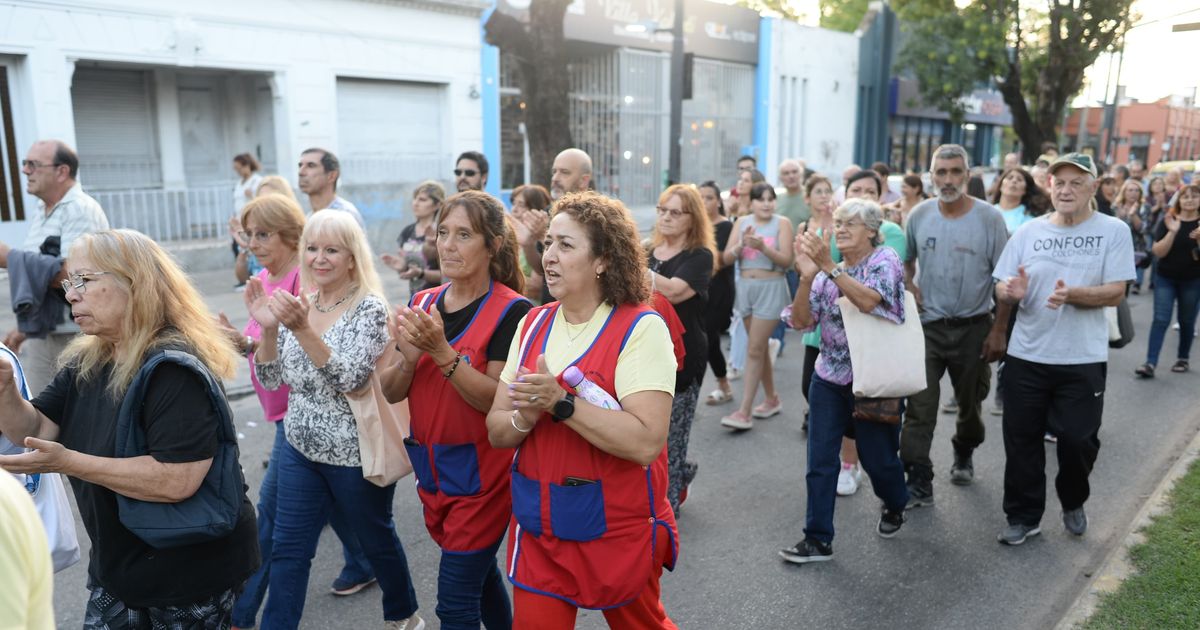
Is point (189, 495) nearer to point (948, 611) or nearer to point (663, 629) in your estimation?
point (663, 629)

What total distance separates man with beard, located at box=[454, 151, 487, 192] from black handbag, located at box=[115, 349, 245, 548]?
3912 millimetres

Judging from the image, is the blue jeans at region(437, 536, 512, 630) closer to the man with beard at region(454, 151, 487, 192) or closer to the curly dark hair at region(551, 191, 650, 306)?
the curly dark hair at region(551, 191, 650, 306)

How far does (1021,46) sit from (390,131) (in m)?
17.7

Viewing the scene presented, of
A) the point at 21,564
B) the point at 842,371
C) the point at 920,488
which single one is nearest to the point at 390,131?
the point at 920,488

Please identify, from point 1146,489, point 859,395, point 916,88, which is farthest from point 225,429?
point 916,88

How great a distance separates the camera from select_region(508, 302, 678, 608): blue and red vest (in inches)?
99.9

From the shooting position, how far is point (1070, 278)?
4.50m

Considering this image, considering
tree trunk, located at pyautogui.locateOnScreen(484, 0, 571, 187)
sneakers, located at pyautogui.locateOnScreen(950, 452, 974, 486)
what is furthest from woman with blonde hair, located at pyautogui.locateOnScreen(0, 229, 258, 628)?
tree trunk, located at pyautogui.locateOnScreen(484, 0, 571, 187)

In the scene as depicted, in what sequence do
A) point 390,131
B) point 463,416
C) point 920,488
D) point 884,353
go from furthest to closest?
1. point 390,131
2. point 920,488
3. point 884,353
4. point 463,416

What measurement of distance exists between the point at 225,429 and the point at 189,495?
0.70 feet

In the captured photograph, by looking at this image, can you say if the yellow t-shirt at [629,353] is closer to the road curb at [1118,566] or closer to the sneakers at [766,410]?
the road curb at [1118,566]

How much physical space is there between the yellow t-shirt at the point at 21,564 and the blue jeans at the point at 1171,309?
911 centimetres

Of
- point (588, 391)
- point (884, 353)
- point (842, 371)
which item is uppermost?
point (588, 391)

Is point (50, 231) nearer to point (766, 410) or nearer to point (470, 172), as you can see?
point (470, 172)
